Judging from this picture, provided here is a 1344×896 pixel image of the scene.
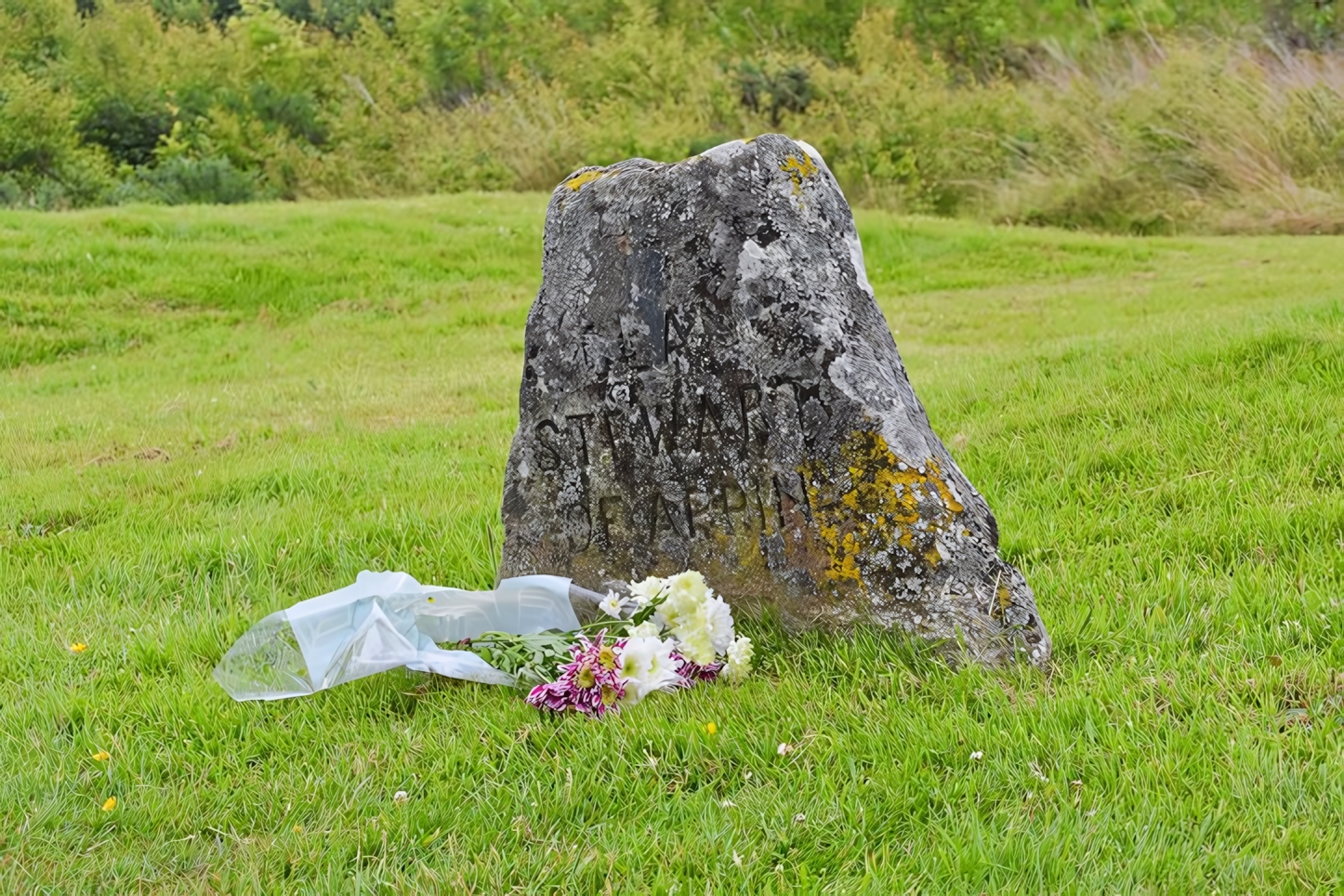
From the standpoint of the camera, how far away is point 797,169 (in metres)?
3.75

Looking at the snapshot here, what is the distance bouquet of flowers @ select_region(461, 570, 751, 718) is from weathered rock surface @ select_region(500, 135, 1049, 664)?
0.88 feet

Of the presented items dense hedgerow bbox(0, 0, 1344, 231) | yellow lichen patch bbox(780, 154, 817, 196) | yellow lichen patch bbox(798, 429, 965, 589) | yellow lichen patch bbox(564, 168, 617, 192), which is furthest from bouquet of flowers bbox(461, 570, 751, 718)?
dense hedgerow bbox(0, 0, 1344, 231)

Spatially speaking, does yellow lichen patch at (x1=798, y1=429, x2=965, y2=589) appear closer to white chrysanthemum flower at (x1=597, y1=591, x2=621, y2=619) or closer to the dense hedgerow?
white chrysanthemum flower at (x1=597, y1=591, x2=621, y2=619)

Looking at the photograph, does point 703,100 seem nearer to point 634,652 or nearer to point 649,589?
point 649,589

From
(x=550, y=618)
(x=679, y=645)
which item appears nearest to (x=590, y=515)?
(x=550, y=618)

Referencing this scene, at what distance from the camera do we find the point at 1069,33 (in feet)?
84.7

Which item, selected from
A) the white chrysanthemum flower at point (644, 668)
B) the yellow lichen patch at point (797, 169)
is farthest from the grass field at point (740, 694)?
the yellow lichen patch at point (797, 169)

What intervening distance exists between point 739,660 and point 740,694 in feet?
0.45

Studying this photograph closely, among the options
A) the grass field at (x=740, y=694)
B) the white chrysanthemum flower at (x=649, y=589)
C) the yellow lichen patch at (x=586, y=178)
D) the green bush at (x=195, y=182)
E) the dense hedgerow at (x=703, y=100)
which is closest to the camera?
the grass field at (x=740, y=694)

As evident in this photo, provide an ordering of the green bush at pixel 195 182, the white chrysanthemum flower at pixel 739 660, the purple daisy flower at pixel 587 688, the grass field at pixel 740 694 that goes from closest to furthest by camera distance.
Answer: the grass field at pixel 740 694 < the purple daisy flower at pixel 587 688 < the white chrysanthemum flower at pixel 739 660 < the green bush at pixel 195 182

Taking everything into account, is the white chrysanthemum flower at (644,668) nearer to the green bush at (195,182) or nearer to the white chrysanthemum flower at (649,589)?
the white chrysanthemum flower at (649,589)

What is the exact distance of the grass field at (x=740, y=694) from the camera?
254 centimetres

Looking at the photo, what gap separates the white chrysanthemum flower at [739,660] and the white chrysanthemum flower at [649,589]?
11.6 inches

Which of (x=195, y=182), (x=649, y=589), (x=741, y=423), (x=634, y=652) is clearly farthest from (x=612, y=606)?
(x=195, y=182)
